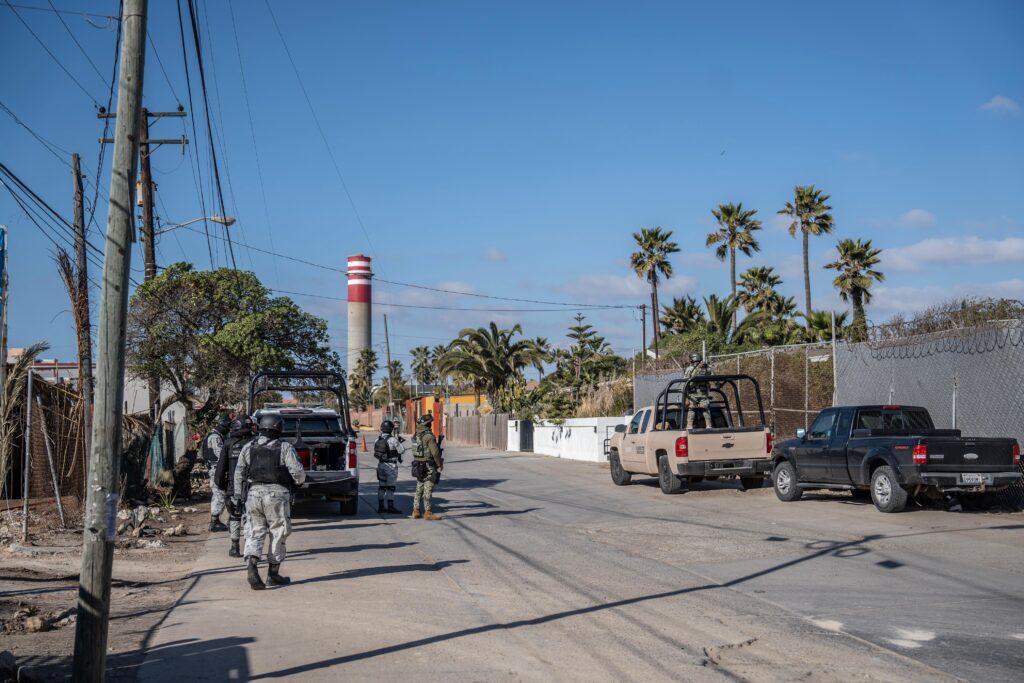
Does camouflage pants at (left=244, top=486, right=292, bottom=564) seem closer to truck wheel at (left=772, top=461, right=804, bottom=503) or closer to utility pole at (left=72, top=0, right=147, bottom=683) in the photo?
utility pole at (left=72, top=0, right=147, bottom=683)

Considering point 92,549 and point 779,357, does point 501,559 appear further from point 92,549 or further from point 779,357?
point 779,357

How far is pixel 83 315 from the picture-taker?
576 inches

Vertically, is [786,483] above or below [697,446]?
below

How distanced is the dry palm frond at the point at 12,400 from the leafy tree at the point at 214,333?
9491mm

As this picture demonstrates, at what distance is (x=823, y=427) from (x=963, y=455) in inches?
110

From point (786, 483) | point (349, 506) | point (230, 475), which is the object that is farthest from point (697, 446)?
point (230, 475)

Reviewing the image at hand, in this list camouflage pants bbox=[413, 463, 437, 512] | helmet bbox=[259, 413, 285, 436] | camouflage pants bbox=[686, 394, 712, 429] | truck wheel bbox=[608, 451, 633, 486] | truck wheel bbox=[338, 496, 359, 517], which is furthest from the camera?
truck wheel bbox=[608, 451, 633, 486]

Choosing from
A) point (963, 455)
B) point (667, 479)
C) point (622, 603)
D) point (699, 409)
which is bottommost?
point (622, 603)

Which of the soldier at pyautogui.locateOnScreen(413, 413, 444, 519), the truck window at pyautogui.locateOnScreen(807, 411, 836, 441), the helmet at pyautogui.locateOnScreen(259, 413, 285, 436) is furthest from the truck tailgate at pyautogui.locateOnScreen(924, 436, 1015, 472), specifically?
the helmet at pyautogui.locateOnScreen(259, 413, 285, 436)

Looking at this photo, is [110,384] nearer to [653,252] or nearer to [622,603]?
[622,603]

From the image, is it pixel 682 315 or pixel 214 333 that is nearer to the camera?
pixel 214 333

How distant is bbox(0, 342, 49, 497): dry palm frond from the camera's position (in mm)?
13570

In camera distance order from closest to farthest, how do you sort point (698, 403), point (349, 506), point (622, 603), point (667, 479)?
1. point (622, 603)
2. point (349, 506)
3. point (667, 479)
4. point (698, 403)

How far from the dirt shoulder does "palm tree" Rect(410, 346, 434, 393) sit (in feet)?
333
